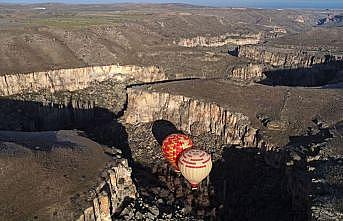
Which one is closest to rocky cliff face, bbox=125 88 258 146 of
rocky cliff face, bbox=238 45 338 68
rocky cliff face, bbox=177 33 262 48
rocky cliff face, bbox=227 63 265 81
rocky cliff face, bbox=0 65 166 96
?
rocky cliff face, bbox=0 65 166 96

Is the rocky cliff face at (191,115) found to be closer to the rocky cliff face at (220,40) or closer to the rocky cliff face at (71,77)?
the rocky cliff face at (71,77)

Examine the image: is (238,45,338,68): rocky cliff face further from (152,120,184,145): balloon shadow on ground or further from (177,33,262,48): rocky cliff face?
(152,120,184,145): balloon shadow on ground

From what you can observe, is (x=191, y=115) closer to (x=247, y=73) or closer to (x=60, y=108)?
(x=60, y=108)

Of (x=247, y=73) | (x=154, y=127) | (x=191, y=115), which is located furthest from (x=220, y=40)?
(x=154, y=127)

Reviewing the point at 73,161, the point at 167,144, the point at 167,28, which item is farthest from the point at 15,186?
the point at 167,28

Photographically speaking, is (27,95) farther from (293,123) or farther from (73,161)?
(293,123)

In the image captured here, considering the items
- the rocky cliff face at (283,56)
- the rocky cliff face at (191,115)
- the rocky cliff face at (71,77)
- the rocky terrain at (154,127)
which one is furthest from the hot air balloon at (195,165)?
the rocky cliff face at (283,56)
